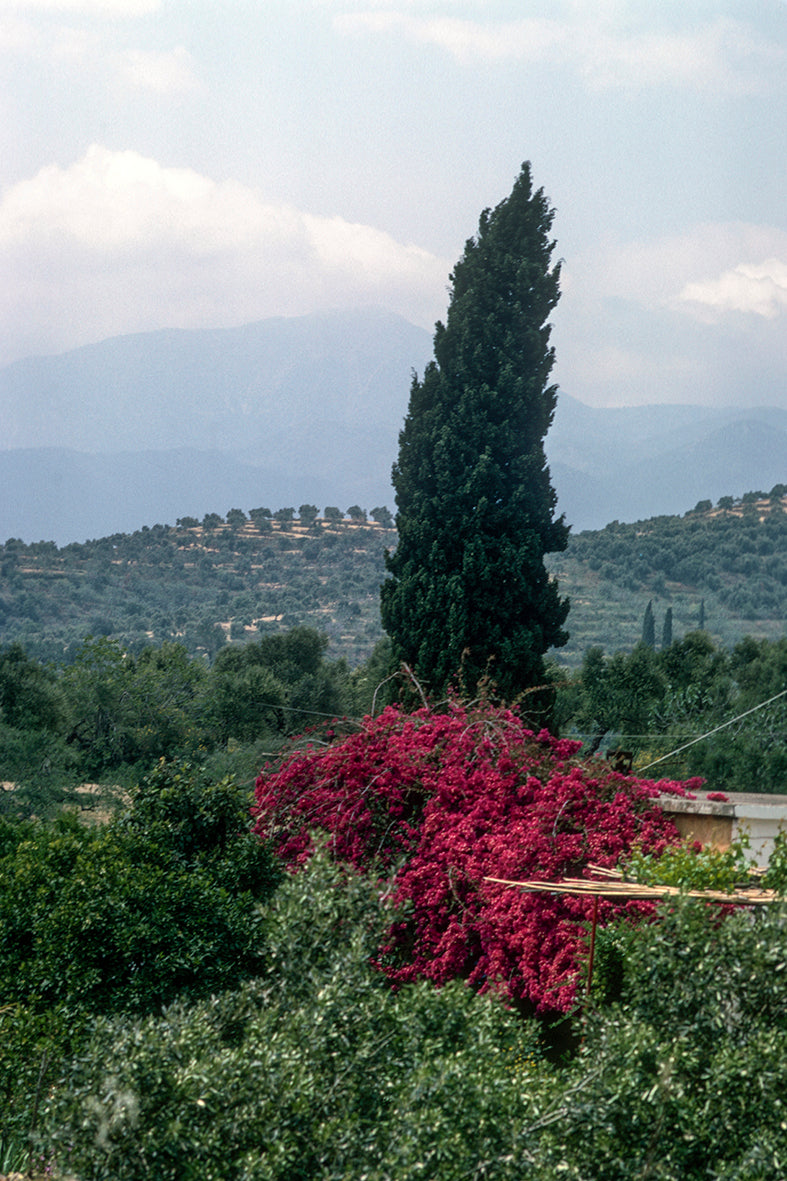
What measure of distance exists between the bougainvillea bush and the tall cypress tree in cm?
629

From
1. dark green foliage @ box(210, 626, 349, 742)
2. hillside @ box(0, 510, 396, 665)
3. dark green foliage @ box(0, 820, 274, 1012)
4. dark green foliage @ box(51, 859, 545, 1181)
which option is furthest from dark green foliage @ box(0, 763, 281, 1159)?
hillside @ box(0, 510, 396, 665)

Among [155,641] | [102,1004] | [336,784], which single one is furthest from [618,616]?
[102,1004]

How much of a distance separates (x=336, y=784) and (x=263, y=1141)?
486 cm

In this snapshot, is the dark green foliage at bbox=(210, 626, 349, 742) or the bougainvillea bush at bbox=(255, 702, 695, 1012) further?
the dark green foliage at bbox=(210, 626, 349, 742)

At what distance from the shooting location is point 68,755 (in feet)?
61.0

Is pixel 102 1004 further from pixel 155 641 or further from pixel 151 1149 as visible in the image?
pixel 155 641

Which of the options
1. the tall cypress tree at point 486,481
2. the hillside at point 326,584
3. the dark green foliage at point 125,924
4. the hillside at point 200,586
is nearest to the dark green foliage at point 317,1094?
the dark green foliage at point 125,924

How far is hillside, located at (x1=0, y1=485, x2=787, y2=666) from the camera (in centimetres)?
3956

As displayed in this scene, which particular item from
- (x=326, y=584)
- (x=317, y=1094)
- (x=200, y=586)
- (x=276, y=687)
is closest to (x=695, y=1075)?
(x=317, y=1094)

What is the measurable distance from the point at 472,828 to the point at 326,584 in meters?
40.2

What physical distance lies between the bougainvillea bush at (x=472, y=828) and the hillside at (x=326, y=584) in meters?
26.7

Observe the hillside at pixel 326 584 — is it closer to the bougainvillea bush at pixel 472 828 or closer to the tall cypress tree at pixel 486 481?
the tall cypress tree at pixel 486 481

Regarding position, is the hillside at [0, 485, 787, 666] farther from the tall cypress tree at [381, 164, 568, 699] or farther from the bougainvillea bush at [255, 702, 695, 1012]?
the bougainvillea bush at [255, 702, 695, 1012]

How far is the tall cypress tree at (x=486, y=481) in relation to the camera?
15547 mm
